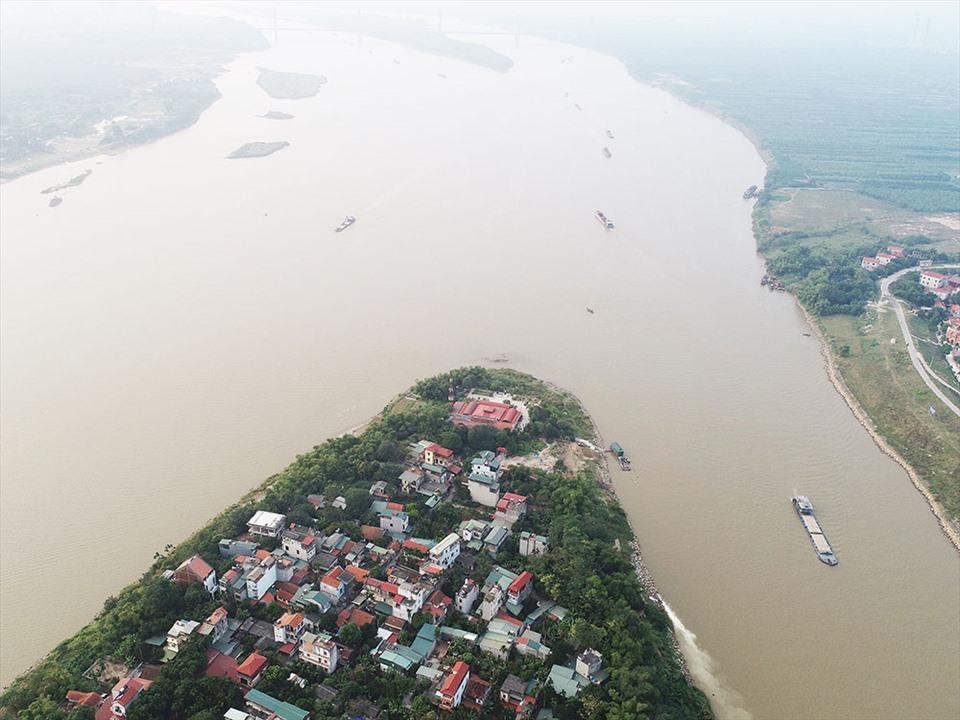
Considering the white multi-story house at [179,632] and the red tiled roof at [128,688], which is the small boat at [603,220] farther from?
the red tiled roof at [128,688]

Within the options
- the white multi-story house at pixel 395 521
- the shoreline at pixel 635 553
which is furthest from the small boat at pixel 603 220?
the white multi-story house at pixel 395 521

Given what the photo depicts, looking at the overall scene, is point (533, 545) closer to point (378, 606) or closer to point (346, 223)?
point (378, 606)

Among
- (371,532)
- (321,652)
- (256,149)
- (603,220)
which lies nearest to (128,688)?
(321,652)

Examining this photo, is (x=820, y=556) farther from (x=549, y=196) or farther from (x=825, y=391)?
(x=549, y=196)

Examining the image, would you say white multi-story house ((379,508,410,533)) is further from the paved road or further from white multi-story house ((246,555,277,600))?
the paved road

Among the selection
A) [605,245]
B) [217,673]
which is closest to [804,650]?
[217,673]

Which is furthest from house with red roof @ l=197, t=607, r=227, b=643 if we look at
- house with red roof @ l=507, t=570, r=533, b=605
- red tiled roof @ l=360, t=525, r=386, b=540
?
house with red roof @ l=507, t=570, r=533, b=605
